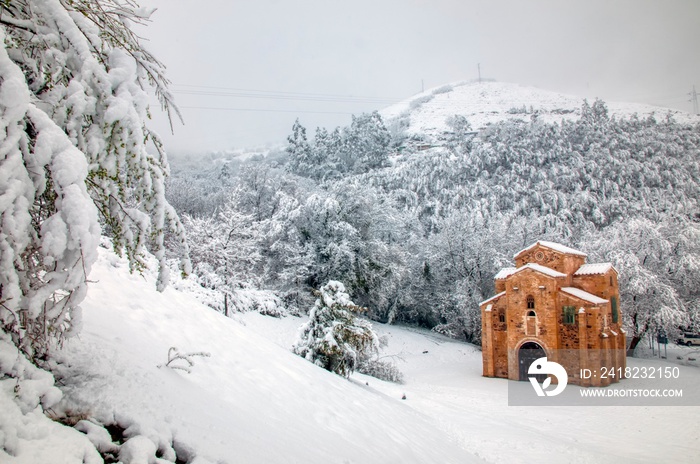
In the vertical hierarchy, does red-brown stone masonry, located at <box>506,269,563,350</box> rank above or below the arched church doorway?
above

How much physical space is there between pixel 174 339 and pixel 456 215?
34437 millimetres

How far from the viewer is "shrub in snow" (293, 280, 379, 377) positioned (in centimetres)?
1301

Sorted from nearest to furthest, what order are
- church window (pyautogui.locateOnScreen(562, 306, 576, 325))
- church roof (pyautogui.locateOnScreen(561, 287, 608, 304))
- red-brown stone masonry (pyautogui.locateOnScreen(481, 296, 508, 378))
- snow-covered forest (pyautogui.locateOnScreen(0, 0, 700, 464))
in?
snow-covered forest (pyautogui.locateOnScreen(0, 0, 700, 464)) → church roof (pyautogui.locateOnScreen(561, 287, 608, 304)) → church window (pyautogui.locateOnScreen(562, 306, 576, 325)) → red-brown stone masonry (pyautogui.locateOnScreen(481, 296, 508, 378))

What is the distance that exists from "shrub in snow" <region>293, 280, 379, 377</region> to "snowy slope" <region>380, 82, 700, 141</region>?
3212 inches

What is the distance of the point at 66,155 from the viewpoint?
2.46 m

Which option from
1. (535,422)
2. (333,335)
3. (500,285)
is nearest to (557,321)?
(500,285)

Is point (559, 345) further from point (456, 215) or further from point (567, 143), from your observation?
point (567, 143)

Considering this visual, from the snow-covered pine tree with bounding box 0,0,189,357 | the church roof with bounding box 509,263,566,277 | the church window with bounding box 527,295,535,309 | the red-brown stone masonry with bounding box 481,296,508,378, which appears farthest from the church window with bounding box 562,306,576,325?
the snow-covered pine tree with bounding box 0,0,189,357

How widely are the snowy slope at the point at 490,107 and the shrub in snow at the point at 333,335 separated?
81.6 meters

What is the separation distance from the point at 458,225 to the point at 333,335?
2566cm

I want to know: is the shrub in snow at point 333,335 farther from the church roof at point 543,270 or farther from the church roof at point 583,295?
the church roof at point 583,295

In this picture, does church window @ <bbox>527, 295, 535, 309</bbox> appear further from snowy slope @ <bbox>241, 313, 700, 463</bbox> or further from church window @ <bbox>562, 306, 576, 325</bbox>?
snowy slope @ <bbox>241, 313, 700, 463</bbox>

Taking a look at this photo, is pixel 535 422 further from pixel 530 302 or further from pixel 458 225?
pixel 458 225

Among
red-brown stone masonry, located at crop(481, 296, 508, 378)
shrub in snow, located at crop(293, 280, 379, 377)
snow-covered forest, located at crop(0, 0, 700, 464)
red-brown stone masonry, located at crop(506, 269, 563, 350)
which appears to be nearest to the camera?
snow-covered forest, located at crop(0, 0, 700, 464)
